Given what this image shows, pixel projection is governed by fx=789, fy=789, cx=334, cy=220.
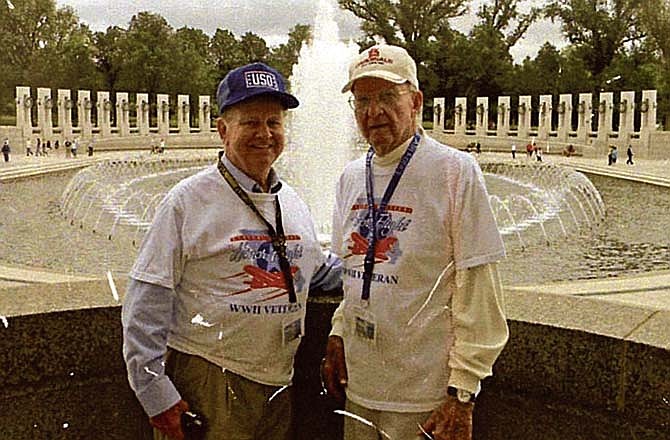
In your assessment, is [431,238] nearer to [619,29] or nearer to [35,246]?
[35,246]

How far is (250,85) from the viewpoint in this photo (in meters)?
2.31

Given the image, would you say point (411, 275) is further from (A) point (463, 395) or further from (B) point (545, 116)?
(B) point (545, 116)

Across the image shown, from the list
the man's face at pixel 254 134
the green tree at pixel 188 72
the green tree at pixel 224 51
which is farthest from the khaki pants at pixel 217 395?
the green tree at pixel 224 51

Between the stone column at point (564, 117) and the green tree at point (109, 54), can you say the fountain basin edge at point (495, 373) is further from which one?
the green tree at point (109, 54)

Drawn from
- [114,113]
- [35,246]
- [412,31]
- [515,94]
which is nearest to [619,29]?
[515,94]

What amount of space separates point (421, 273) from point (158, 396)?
804 millimetres

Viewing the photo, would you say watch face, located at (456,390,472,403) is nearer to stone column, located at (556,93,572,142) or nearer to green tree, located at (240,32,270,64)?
stone column, located at (556,93,572,142)

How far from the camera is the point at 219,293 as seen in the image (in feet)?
7.51

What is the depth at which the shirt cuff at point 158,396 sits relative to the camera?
2166 mm

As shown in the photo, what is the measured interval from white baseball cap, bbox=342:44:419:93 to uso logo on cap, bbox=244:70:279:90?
0.25 metres

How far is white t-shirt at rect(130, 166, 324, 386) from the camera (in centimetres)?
225

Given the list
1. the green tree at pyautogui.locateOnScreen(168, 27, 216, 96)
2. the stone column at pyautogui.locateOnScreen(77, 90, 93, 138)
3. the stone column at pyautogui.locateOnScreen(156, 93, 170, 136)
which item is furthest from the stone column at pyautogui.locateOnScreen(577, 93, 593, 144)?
the stone column at pyautogui.locateOnScreen(77, 90, 93, 138)

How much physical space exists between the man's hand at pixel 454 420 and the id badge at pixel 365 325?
0.91 ft

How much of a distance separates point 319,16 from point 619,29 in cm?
3086
